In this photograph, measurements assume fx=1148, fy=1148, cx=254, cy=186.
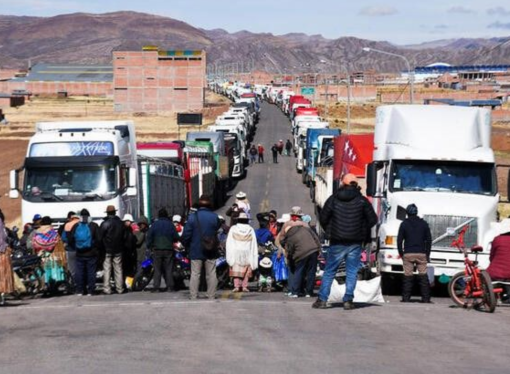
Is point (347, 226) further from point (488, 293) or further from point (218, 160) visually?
point (218, 160)

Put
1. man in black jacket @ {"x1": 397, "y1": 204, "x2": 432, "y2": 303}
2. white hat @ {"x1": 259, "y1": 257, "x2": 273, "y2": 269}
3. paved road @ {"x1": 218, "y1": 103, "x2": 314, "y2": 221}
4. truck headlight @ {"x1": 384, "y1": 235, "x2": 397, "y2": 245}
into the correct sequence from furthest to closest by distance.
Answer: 1. paved road @ {"x1": 218, "y1": 103, "x2": 314, "y2": 221}
2. truck headlight @ {"x1": 384, "y1": 235, "x2": 397, "y2": 245}
3. white hat @ {"x1": 259, "y1": 257, "x2": 273, "y2": 269}
4. man in black jacket @ {"x1": 397, "y1": 204, "x2": 432, "y2": 303}

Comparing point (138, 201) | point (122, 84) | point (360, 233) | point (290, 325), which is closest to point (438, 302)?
point (360, 233)

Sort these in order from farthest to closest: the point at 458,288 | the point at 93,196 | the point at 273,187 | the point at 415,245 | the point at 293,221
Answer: the point at 273,187, the point at 93,196, the point at 293,221, the point at 415,245, the point at 458,288

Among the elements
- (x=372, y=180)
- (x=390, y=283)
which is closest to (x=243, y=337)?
(x=390, y=283)

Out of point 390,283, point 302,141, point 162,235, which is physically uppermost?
point 162,235

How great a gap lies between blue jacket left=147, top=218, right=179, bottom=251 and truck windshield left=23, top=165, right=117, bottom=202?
526cm

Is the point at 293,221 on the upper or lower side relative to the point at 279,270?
upper

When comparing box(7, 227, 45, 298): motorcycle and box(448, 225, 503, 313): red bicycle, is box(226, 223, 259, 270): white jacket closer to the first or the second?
box(7, 227, 45, 298): motorcycle

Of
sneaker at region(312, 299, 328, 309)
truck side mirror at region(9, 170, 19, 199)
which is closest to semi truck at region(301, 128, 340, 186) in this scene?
truck side mirror at region(9, 170, 19, 199)

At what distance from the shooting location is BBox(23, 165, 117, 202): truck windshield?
26.0 metres

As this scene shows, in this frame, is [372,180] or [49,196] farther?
[49,196]

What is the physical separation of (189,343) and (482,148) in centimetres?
1112

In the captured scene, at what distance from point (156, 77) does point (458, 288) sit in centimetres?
12714

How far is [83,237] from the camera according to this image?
2097cm
